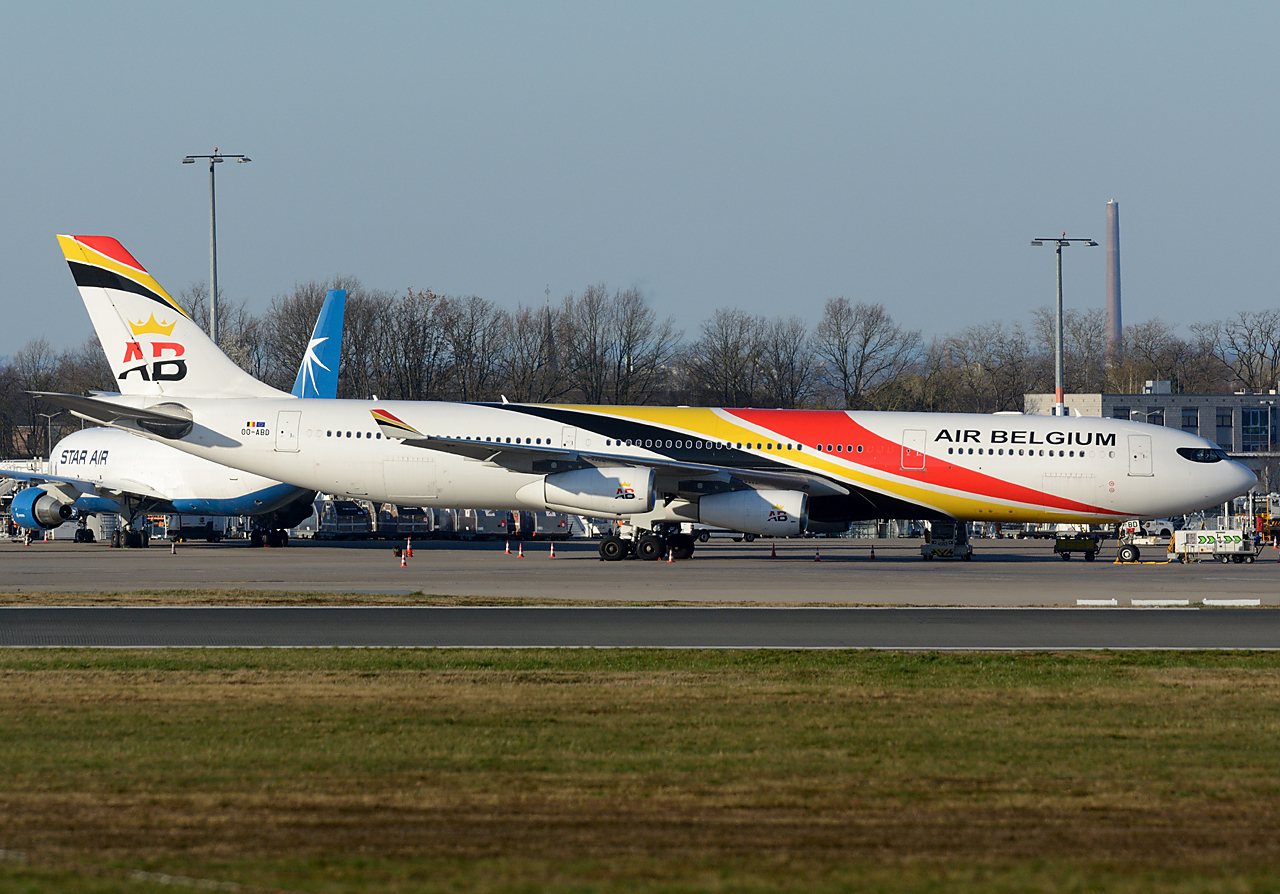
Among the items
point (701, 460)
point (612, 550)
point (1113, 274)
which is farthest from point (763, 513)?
point (1113, 274)

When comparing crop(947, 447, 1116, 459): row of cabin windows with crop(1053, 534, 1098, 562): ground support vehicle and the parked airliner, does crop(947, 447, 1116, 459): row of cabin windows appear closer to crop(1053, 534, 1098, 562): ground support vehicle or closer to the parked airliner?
crop(1053, 534, 1098, 562): ground support vehicle

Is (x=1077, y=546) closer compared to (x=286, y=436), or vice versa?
(x=286, y=436)

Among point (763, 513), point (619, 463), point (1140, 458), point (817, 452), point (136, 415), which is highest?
point (136, 415)

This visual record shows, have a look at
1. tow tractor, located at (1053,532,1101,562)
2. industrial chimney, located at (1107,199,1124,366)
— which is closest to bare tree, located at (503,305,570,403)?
tow tractor, located at (1053,532,1101,562)

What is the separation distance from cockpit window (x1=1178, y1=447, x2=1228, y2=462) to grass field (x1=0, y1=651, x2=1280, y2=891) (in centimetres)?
2261

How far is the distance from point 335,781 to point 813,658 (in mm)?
7296

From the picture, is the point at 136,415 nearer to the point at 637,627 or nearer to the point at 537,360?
the point at 637,627

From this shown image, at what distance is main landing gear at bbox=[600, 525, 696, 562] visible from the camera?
35.2m

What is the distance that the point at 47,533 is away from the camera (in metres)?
58.0

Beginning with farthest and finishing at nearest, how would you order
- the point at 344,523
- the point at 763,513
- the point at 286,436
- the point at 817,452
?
the point at 344,523, the point at 286,436, the point at 817,452, the point at 763,513

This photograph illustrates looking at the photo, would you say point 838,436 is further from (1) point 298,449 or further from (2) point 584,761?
(2) point 584,761

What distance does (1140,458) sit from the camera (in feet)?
113

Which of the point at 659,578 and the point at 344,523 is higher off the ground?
the point at 344,523

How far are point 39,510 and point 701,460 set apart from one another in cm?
2911
